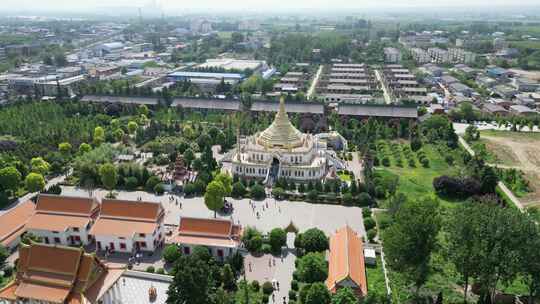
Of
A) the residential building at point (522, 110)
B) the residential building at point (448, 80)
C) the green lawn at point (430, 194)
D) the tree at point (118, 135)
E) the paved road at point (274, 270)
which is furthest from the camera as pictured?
the residential building at point (448, 80)

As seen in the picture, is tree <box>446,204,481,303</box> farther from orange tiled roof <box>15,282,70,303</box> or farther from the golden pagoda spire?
the golden pagoda spire

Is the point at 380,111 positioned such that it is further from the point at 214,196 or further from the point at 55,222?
the point at 55,222

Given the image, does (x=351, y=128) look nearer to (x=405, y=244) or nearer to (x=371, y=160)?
(x=371, y=160)

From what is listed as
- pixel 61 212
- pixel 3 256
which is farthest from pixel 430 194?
pixel 3 256

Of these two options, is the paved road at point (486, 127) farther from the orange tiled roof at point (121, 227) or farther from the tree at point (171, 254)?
the orange tiled roof at point (121, 227)

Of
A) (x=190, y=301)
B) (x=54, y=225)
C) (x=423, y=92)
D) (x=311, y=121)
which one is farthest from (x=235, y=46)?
(x=190, y=301)

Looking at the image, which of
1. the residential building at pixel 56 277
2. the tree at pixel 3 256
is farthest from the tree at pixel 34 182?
the residential building at pixel 56 277

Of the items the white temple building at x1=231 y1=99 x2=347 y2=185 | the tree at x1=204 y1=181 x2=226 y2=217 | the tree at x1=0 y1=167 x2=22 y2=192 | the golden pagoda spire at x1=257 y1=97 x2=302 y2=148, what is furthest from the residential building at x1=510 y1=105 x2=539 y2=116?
the tree at x1=0 y1=167 x2=22 y2=192
